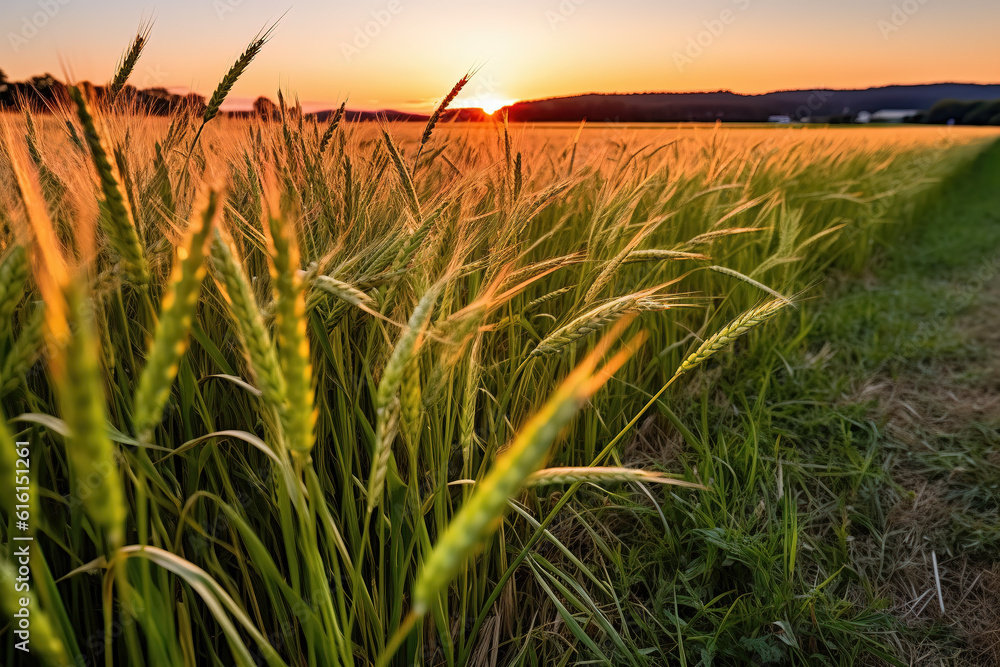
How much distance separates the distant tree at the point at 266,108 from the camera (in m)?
1.43

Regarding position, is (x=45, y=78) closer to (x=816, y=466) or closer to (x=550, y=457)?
(x=550, y=457)

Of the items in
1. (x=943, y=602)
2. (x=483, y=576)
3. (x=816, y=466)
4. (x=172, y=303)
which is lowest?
(x=943, y=602)

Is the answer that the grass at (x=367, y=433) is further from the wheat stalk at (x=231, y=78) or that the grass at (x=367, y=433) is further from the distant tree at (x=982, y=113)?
the distant tree at (x=982, y=113)

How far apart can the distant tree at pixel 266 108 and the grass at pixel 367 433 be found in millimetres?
82

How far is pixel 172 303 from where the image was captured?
1.04 feet

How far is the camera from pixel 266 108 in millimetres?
1540

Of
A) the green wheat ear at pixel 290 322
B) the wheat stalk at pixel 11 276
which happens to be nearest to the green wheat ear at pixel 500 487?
the green wheat ear at pixel 290 322

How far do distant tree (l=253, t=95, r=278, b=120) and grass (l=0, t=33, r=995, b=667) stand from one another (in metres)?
0.08

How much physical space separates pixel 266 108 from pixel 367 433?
3.67 feet

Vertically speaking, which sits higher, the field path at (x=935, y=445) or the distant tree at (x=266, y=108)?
the distant tree at (x=266, y=108)

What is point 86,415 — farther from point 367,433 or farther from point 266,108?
point 266,108

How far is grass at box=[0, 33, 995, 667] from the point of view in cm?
41

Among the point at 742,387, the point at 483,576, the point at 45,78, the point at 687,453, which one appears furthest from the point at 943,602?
the point at 45,78

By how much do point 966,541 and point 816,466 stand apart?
37cm
